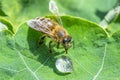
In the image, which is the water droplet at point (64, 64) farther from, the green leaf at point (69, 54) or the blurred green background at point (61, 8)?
the blurred green background at point (61, 8)

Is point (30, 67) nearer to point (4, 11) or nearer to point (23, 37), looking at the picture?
point (23, 37)

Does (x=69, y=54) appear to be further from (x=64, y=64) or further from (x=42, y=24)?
(x=42, y=24)

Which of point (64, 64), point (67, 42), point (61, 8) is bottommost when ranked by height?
point (61, 8)

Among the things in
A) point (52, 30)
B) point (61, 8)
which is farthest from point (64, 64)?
point (61, 8)

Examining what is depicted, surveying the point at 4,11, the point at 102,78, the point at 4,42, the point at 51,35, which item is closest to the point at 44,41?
the point at 51,35

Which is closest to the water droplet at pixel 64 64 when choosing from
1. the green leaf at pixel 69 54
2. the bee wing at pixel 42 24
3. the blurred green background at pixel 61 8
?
the green leaf at pixel 69 54

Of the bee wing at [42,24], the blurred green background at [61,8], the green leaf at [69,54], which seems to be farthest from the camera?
the blurred green background at [61,8]
